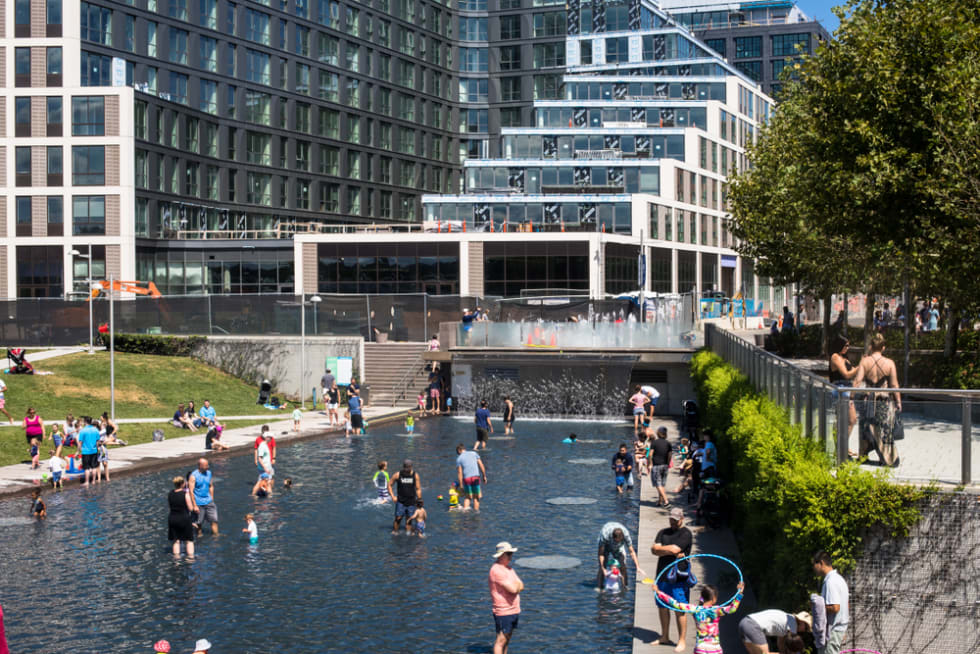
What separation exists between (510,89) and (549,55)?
6048 millimetres

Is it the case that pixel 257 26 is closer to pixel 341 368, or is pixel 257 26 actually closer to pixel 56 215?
pixel 56 215

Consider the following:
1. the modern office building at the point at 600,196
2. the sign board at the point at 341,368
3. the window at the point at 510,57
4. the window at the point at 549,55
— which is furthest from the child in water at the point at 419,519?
the window at the point at 510,57

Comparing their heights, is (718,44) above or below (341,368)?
above

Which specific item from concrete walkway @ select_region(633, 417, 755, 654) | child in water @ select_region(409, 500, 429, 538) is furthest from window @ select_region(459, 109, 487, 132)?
child in water @ select_region(409, 500, 429, 538)

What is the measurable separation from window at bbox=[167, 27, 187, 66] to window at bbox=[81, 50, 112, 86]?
293 inches

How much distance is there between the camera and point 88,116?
75.6 meters

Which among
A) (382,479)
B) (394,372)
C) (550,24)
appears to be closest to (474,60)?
(550,24)

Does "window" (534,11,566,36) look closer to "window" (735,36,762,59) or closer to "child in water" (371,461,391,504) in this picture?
"window" (735,36,762,59)

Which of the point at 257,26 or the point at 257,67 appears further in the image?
the point at 257,67

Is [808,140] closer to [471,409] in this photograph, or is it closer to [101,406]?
[471,409]

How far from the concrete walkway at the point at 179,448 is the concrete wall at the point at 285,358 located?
530 centimetres

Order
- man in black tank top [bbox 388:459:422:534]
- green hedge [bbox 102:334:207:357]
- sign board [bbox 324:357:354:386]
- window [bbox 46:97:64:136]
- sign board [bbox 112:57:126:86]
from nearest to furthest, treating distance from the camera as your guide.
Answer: man in black tank top [bbox 388:459:422:534] → sign board [bbox 324:357:354:386] → green hedge [bbox 102:334:207:357] → window [bbox 46:97:64:136] → sign board [bbox 112:57:126:86]

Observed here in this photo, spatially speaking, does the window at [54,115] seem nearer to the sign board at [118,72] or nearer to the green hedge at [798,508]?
the sign board at [118,72]

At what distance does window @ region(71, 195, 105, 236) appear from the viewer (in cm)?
7656
